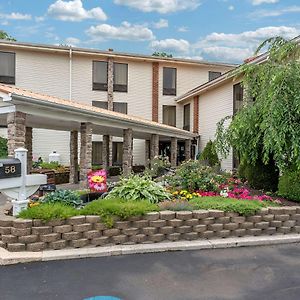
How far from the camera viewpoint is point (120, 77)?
24.3m

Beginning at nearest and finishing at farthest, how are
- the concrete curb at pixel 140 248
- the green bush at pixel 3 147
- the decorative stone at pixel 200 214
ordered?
the concrete curb at pixel 140 248 → the decorative stone at pixel 200 214 → the green bush at pixel 3 147

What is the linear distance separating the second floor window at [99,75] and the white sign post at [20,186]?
59.4 ft

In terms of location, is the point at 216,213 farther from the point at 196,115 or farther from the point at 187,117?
the point at 187,117

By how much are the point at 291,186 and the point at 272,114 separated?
1.87m

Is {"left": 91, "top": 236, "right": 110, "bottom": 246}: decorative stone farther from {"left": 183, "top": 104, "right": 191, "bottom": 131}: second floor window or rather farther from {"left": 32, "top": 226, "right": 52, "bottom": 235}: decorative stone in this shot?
{"left": 183, "top": 104, "right": 191, "bottom": 131}: second floor window

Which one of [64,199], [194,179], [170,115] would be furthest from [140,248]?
[170,115]

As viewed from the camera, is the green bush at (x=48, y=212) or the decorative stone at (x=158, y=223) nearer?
the green bush at (x=48, y=212)

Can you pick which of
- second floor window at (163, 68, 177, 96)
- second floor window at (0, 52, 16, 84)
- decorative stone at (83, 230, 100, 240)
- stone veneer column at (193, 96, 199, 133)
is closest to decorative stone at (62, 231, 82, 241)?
decorative stone at (83, 230, 100, 240)

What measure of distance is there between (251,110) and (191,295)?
18.6 ft

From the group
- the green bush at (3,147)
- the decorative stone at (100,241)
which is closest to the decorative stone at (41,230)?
the decorative stone at (100,241)

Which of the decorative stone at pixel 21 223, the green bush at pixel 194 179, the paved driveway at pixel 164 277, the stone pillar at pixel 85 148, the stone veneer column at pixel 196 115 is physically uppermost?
A: the stone veneer column at pixel 196 115

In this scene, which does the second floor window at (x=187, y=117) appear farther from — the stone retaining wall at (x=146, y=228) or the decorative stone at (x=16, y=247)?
the decorative stone at (x=16, y=247)

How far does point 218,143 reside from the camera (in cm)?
979

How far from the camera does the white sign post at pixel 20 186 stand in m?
6.00
